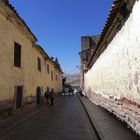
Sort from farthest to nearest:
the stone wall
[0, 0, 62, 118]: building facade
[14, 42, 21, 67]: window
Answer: [14, 42, 21, 67]: window, [0, 0, 62, 118]: building facade, the stone wall

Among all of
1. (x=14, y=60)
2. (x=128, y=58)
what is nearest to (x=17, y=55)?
(x=14, y=60)

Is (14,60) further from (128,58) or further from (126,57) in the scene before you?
(128,58)

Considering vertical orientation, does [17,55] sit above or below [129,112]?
above

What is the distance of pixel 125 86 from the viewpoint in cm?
1018

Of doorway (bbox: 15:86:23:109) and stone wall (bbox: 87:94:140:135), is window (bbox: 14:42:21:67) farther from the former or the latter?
stone wall (bbox: 87:94:140:135)

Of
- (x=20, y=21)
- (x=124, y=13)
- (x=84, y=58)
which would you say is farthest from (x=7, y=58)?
(x=84, y=58)

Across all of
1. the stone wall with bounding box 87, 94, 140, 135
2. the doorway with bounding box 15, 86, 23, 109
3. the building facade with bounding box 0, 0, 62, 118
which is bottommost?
the stone wall with bounding box 87, 94, 140, 135

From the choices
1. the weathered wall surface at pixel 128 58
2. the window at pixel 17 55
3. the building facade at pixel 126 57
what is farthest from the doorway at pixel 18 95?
the weathered wall surface at pixel 128 58

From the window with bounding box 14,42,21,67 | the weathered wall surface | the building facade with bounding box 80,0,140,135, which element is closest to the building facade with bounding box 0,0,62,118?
the window with bounding box 14,42,21,67

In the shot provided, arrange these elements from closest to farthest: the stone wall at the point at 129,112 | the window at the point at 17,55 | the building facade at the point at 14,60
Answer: the stone wall at the point at 129,112
the building facade at the point at 14,60
the window at the point at 17,55

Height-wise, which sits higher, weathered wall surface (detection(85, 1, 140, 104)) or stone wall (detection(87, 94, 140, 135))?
weathered wall surface (detection(85, 1, 140, 104))

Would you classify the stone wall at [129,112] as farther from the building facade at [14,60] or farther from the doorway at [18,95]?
the doorway at [18,95]

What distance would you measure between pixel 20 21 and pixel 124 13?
5303 mm

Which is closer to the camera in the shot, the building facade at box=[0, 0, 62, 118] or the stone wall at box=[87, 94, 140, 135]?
the stone wall at box=[87, 94, 140, 135]
